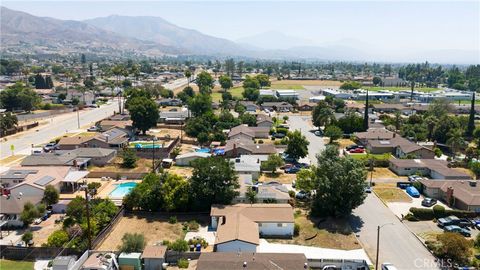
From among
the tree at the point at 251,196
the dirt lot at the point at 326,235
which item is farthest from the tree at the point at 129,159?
the dirt lot at the point at 326,235

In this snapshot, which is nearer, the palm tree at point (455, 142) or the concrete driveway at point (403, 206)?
the concrete driveway at point (403, 206)

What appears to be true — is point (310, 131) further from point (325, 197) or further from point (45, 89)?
point (45, 89)

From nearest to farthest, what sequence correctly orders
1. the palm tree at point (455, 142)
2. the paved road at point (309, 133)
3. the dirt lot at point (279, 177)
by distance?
the dirt lot at point (279, 177)
the palm tree at point (455, 142)
the paved road at point (309, 133)

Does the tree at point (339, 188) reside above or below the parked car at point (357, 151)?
above

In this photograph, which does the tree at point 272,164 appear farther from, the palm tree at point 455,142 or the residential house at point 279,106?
the residential house at point 279,106

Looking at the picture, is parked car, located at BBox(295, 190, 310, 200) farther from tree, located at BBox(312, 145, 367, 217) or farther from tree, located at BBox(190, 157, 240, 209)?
tree, located at BBox(190, 157, 240, 209)

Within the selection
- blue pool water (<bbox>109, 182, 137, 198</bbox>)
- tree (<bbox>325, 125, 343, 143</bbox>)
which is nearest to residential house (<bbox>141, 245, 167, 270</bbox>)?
blue pool water (<bbox>109, 182, 137, 198</bbox>)
